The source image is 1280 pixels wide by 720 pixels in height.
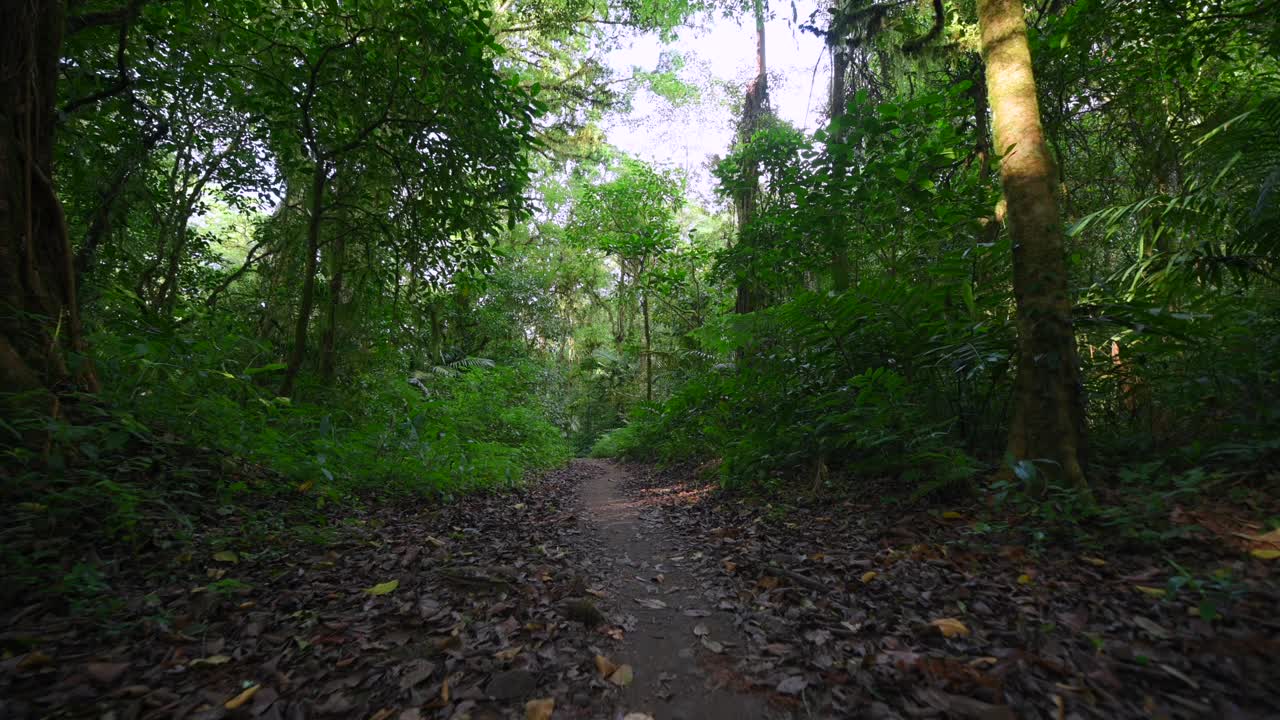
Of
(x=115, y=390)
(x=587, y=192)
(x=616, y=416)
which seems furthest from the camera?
(x=616, y=416)

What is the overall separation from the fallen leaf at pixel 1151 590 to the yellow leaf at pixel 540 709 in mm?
2337

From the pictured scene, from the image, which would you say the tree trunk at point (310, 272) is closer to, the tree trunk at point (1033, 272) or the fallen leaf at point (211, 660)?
the fallen leaf at point (211, 660)

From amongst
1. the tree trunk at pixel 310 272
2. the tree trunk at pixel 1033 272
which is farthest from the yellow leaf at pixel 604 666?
the tree trunk at pixel 310 272

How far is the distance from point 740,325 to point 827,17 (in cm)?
552

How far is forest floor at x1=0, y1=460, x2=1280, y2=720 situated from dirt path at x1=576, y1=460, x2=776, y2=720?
0.04 feet

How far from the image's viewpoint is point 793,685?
1897 millimetres

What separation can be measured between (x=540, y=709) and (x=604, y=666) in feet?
1.30

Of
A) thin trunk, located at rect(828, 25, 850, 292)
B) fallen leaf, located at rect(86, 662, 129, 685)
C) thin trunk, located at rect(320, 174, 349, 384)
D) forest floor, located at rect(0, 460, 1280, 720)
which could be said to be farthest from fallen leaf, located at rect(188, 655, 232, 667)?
thin trunk, located at rect(828, 25, 850, 292)

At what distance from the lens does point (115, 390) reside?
3.21 m

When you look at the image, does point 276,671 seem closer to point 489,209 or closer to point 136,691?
point 136,691

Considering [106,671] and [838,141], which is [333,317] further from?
[838,141]

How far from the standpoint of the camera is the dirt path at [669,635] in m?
1.88

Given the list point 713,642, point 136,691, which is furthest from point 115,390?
point 713,642

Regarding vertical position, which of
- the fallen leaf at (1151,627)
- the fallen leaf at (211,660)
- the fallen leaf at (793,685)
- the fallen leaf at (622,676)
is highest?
the fallen leaf at (1151,627)
